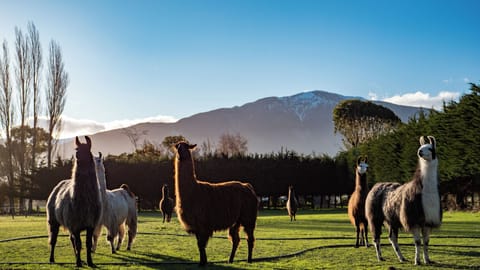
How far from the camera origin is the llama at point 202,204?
10.5 m

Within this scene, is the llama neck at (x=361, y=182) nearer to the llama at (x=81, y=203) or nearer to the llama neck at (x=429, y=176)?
the llama neck at (x=429, y=176)

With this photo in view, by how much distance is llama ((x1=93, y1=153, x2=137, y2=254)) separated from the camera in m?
12.8

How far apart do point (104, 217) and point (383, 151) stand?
37.0m

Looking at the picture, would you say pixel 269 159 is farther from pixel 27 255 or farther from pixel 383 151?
pixel 27 255

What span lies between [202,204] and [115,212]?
3.69 meters

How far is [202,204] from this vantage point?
34.6ft

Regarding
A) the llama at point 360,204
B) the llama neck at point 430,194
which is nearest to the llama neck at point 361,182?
the llama at point 360,204

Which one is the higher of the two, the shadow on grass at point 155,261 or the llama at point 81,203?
the llama at point 81,203

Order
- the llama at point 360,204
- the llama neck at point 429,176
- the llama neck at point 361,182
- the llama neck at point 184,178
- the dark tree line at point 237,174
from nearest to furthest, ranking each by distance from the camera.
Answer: the llama neck at point 429,176, the llama neck at point 184,178, the llama at point 360,204, the llama neck at point 361,182, the dark tree line at point 237,174

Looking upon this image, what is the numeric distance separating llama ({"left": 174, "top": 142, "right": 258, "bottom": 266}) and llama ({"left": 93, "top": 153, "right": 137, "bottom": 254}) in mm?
2588

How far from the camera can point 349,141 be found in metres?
78.1

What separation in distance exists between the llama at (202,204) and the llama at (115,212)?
259 centimetres

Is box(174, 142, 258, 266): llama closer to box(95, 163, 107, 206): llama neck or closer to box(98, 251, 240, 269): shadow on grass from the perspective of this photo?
box(98, 251, 240, 269): shadow on grass

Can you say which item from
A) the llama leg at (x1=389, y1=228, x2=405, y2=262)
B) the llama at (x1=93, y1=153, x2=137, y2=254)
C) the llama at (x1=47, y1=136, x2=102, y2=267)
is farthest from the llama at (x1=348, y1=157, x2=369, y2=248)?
the llama at (x1=47, y1=136, x2=102, y2=267)
